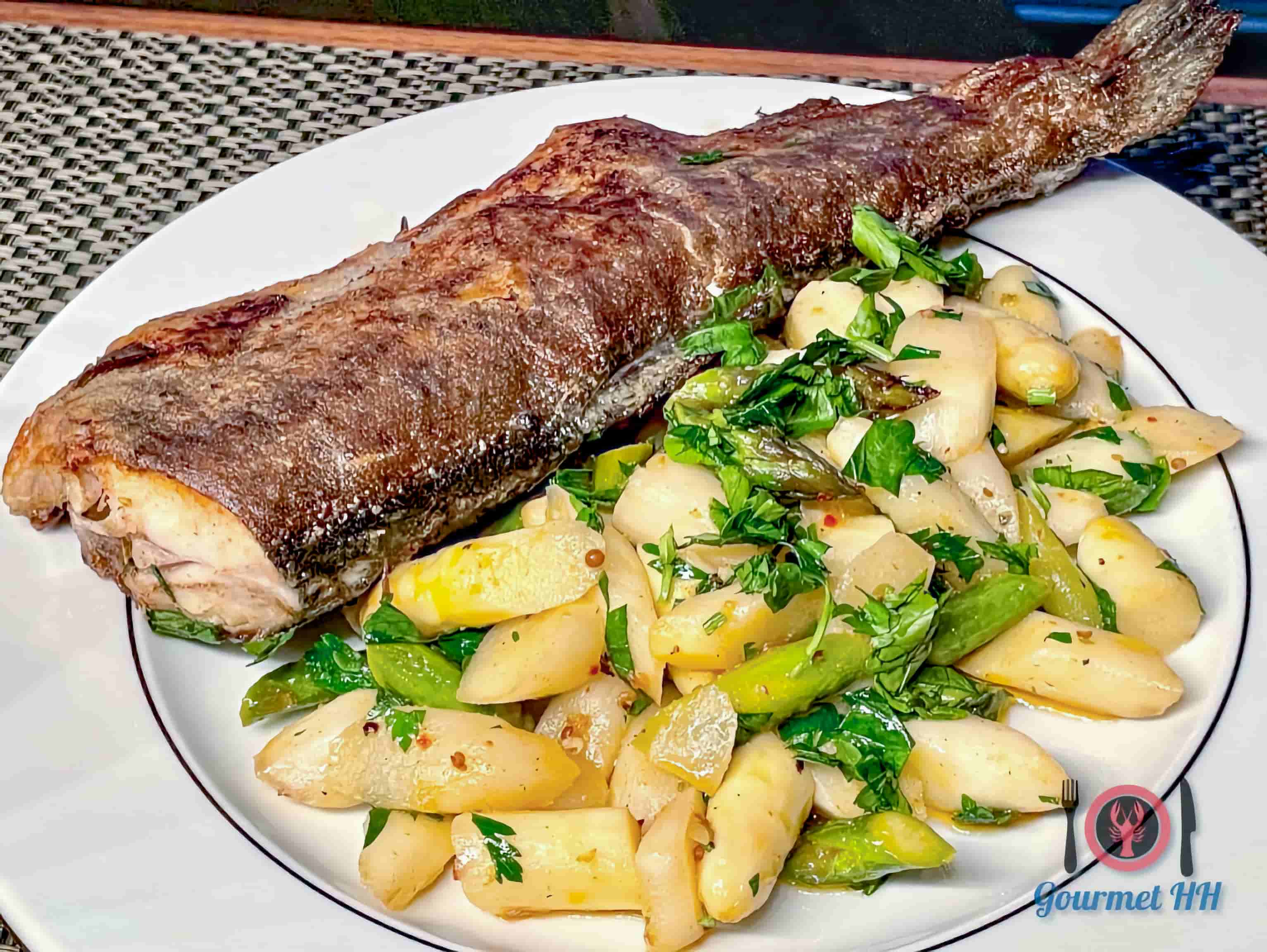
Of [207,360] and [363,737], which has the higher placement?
[207,360]

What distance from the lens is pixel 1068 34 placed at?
4.35 m

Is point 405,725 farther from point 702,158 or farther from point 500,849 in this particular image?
point 702,158

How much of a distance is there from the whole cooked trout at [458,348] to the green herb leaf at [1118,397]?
558 millimetres

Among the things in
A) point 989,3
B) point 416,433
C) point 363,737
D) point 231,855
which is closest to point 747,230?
point 416,433

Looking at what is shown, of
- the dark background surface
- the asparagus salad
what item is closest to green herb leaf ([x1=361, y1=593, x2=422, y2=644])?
the asparagus salad

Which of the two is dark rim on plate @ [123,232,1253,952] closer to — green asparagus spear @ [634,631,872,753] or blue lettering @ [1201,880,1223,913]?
blue lettering @ [1201,880,1223,913]

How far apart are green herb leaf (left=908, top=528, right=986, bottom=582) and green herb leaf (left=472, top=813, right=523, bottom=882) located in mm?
839

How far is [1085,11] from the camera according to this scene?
14.3ft

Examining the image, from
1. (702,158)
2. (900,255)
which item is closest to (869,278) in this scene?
(900,255)

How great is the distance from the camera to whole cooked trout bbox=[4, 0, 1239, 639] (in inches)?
79.4

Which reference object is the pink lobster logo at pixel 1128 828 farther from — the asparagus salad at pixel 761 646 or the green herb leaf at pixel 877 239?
the green herb leaf at pixel 877 239

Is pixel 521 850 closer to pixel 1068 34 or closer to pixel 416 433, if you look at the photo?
pixel 416 433

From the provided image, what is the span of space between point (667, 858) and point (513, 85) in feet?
8.76

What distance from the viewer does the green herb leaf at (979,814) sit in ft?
6.30
